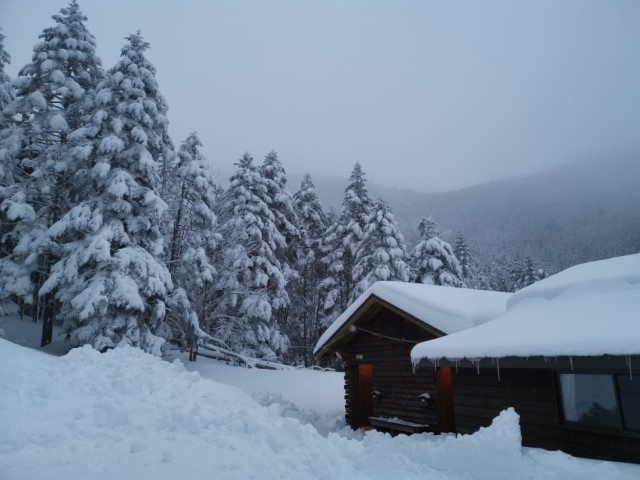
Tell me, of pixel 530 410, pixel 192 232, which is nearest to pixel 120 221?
pixel 192 232

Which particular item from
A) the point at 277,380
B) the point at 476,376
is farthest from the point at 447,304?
the point at 277,380

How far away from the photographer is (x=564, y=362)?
Result: 6.88 m

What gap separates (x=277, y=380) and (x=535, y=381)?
15.0 m

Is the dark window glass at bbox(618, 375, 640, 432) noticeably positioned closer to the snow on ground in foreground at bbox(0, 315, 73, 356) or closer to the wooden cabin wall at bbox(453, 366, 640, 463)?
the wooden cabin wall at bbox(453, 366, 640, 463)

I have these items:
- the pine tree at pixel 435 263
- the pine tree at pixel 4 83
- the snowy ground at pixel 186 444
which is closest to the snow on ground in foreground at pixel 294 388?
the snowy ground at pixel 186 444

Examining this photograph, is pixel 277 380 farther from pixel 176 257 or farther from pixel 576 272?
pixel 576 272

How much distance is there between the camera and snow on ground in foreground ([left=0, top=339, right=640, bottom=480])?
4883mm

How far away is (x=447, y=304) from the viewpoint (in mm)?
12336

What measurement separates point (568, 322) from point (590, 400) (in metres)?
1.42

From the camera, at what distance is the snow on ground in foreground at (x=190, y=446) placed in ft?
16.0

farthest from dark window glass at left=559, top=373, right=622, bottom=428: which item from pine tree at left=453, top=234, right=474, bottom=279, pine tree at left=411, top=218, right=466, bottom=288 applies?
pine tree at left=453, top=234, right=474, bottom=279

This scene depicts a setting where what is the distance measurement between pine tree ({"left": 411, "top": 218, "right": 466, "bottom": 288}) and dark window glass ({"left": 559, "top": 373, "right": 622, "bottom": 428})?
21.1m

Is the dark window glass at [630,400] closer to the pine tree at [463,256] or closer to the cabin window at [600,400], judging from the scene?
the cabin window at [600,400]

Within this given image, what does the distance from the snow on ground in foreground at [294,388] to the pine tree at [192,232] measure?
228 centimetres
